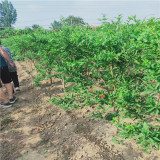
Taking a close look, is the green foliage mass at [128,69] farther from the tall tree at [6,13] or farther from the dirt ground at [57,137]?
the tall tree at [6,13]

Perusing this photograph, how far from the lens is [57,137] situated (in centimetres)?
304

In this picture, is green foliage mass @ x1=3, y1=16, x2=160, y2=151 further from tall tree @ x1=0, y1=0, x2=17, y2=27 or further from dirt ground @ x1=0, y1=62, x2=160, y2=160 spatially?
tall tree @ x1=0, y1=0, x2=17, y2=27

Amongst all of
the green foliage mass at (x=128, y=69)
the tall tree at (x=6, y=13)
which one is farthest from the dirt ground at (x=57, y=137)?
the tall tree at (x=6, y=13)

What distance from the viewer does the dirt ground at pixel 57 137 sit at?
8.47 feet

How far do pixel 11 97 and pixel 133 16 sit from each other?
159 inches

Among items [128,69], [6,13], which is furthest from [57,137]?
[6,13]

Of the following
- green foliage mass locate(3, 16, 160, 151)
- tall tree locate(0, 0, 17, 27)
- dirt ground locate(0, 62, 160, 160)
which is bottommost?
dirt ground locate(0, 62, 160, 160)

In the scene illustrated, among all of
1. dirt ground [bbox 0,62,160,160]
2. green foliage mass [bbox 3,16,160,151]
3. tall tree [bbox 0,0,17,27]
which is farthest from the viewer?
tall tree [bbox 0,0,17,27]

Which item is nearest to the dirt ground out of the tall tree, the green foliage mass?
the green foliage mass

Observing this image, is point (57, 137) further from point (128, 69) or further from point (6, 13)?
point (6, 13)

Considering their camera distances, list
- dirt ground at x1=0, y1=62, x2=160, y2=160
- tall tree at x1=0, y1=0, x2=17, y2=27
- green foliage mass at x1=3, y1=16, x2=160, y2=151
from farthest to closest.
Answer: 1. tall tree at x1=0, y1=0, x2=17, y2=27
2. dirt ground at x1=0, y1=62, x2=160, y2=160
3. green foliage mass at x1=3, y1=16, x2=160, y2=151

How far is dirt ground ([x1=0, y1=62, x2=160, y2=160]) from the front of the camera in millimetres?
2582

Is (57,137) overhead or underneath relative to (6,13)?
underneath

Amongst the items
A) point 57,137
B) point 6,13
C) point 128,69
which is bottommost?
point 57,137
